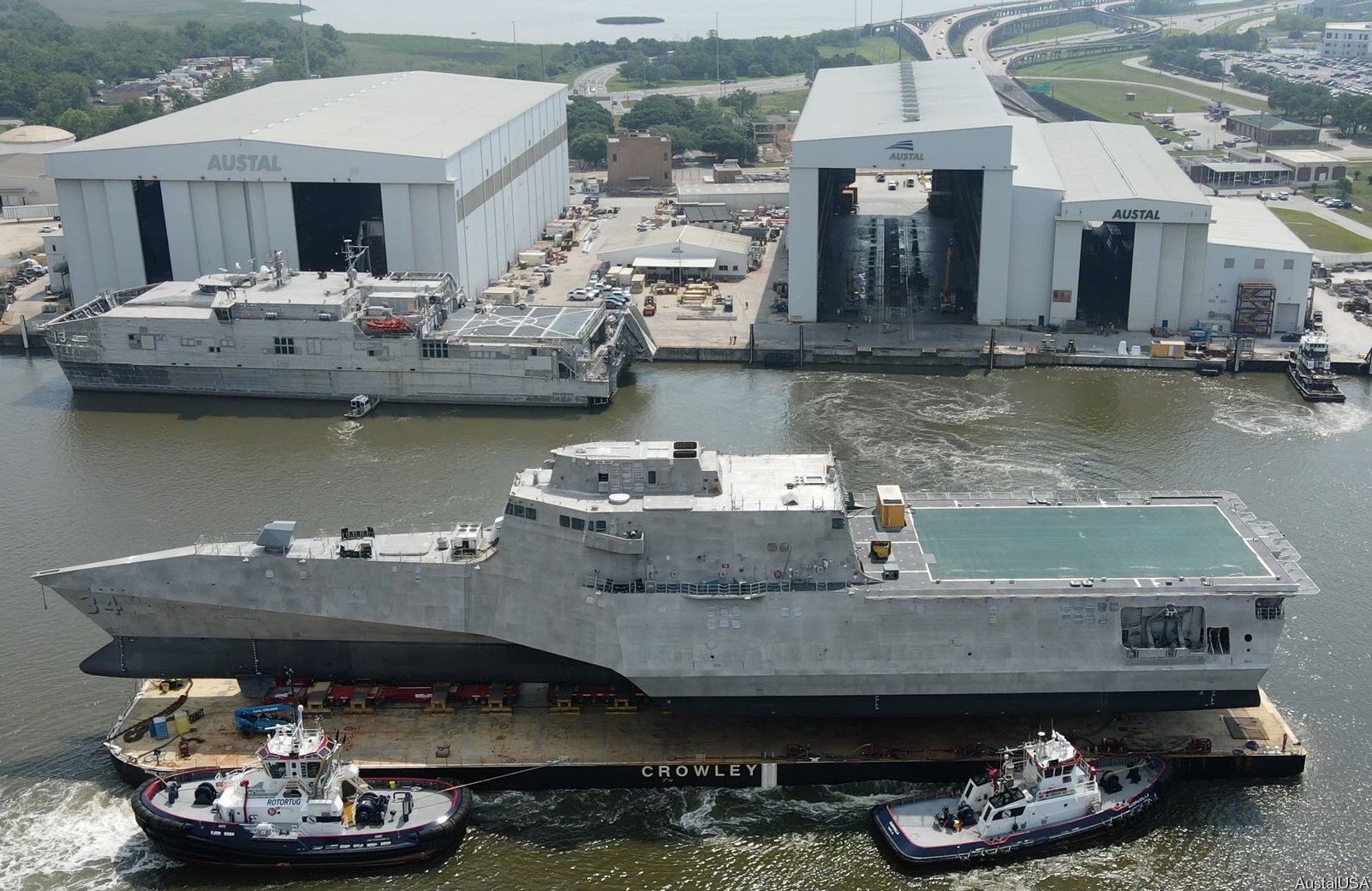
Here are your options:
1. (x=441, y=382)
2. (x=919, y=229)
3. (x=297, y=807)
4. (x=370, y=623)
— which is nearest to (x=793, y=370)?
(x=441, y=382)

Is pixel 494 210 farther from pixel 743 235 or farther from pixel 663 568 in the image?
pixel 663 568

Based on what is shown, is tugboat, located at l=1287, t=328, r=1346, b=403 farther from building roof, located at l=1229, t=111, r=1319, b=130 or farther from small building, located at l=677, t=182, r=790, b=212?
building roof, located at l=1229, t=111, r=1319, b=130


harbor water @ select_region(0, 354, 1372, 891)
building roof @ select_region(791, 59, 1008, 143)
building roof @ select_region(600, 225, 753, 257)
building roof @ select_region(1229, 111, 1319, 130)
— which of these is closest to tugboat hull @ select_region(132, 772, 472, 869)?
harbor water @ select_region(0, 354, 1372, 891)

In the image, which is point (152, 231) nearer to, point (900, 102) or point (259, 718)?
point (900, 102)

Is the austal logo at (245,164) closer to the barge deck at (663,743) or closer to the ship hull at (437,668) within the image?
the ship hull at (437,668)

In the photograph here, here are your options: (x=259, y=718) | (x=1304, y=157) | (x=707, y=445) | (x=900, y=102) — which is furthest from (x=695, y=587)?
(x=1304, y=157)
